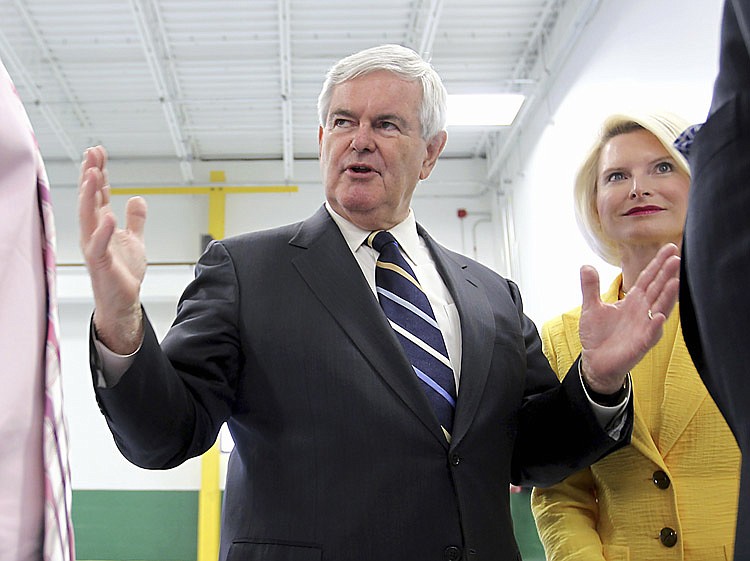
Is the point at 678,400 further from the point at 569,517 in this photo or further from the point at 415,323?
the point at 415,323

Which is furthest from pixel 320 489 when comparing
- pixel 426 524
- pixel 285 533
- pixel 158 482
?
pixel 158 482

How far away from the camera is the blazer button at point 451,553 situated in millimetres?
1465

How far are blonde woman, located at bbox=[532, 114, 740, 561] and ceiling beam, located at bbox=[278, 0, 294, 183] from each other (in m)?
4.69

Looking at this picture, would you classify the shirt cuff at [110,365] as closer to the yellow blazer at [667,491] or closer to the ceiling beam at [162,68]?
the yellow blazer at [667,491]

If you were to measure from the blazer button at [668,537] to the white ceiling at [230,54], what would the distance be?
480 cm

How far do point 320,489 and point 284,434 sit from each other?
13 cm

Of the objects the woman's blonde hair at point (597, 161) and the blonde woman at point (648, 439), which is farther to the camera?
the woman's blonde hair at point (597, 161)

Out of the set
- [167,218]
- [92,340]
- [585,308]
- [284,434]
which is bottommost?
[284,434]

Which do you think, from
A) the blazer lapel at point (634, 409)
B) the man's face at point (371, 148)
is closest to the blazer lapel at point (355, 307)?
the man's face at point (371, 148)

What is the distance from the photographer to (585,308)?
1.64 m

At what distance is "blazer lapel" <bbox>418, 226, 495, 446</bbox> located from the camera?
5.30 feet

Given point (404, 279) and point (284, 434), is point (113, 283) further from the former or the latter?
point (404, 279)

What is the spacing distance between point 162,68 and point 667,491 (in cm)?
636

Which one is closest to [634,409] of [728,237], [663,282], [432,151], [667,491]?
[667,491]
